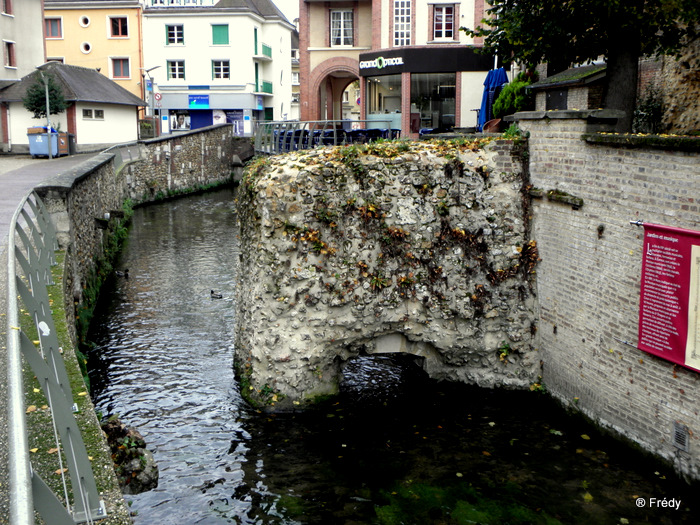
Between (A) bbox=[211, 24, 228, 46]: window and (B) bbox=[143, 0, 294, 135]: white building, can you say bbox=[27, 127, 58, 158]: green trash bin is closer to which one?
(B) bbox=[143, 0, 294, 135]: white building

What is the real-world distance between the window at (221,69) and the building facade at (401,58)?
17.7m

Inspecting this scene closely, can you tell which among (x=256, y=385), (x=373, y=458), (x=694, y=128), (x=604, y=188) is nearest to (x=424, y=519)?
(x=373, y=458)

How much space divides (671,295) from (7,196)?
16634 millimetres

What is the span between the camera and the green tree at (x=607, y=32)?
38.4 feet

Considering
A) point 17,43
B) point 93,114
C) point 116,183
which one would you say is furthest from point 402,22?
point 17,43

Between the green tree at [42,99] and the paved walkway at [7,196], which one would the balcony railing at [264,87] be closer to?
the green tree at [42,99]

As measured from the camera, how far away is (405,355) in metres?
14.1

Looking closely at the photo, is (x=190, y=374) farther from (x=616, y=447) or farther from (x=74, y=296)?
(x=616, y=447)

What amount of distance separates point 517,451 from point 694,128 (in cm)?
747

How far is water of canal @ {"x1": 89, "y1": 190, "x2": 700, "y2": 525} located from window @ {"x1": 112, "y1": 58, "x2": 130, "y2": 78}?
145 ft

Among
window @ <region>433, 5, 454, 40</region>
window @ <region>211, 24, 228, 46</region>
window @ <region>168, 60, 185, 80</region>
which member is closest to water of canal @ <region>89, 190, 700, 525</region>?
window @ <region>433, 5, 454, 40</region>

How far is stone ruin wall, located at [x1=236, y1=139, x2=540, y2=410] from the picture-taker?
11.3m

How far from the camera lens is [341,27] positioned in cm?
3819

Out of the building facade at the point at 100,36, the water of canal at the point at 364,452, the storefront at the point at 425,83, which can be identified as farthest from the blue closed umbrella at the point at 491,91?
the building facade at the point at 100,36
